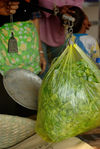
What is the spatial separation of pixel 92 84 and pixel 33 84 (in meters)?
0.54

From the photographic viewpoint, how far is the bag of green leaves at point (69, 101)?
68cm

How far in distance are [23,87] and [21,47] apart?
1.15 feet

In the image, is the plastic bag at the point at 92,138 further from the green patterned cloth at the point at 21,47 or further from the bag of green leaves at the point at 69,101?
the green patterned cloth at the point at 21,47

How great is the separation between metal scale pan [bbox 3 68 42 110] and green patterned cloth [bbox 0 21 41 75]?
19cm

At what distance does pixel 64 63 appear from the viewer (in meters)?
0.75

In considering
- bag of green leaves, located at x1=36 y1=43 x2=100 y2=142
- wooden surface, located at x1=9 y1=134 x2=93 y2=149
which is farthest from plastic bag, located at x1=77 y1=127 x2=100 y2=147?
bag of green leaves, located at x1=36 y1=43 x2=100 y2=142

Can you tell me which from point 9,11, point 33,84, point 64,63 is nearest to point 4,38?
point 9,11

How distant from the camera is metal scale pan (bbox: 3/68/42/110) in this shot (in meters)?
1.14

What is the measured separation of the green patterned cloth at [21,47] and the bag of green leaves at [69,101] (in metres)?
0.72

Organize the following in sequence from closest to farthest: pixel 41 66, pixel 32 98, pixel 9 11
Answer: pixel 32 98 < pixel 9 11 < pixel 41 66

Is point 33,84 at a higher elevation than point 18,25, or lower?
lower

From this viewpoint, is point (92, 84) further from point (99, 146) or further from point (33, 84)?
point (33, 84)

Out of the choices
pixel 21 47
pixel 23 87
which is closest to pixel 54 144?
pixel 23 87

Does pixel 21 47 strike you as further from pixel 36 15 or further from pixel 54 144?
pixel 54 144
